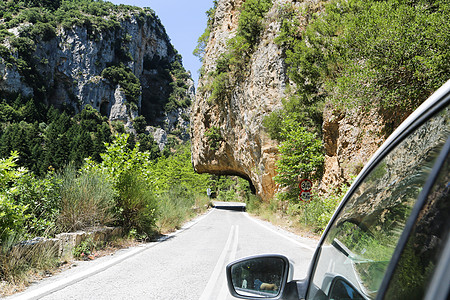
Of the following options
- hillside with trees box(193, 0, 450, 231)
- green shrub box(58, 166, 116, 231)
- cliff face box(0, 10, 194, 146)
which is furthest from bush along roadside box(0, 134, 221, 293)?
cliff face box(0, 10, 194, 146)

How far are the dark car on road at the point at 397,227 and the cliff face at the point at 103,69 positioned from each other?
312ft

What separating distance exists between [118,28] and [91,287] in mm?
119371

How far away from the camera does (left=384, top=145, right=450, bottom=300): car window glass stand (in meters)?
0.58

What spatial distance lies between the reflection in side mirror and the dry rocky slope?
8827mm

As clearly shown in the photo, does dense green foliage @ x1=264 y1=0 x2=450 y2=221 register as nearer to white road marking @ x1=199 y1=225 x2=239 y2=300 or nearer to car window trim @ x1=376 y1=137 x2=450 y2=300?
white road marking @ x1=199 y1=225 x2=239 y2=300

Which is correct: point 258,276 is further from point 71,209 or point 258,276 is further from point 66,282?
point 71,209

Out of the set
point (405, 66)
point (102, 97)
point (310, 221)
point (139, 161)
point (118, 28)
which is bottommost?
point (310, 221)

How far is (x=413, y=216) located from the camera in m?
0.72

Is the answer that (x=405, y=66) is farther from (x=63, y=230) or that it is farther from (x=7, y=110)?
(x=7, y=110)

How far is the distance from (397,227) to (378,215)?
5.8 inches

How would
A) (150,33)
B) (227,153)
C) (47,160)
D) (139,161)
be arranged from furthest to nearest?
(150,33)
(47,160)
(227,153)
(139,161)

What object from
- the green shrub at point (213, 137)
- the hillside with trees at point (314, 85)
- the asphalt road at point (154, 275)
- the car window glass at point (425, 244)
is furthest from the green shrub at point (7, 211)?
the green shrub at point (213, 137)

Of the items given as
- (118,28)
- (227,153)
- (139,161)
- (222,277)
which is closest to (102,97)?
(118,28)

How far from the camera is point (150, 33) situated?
127250mm
